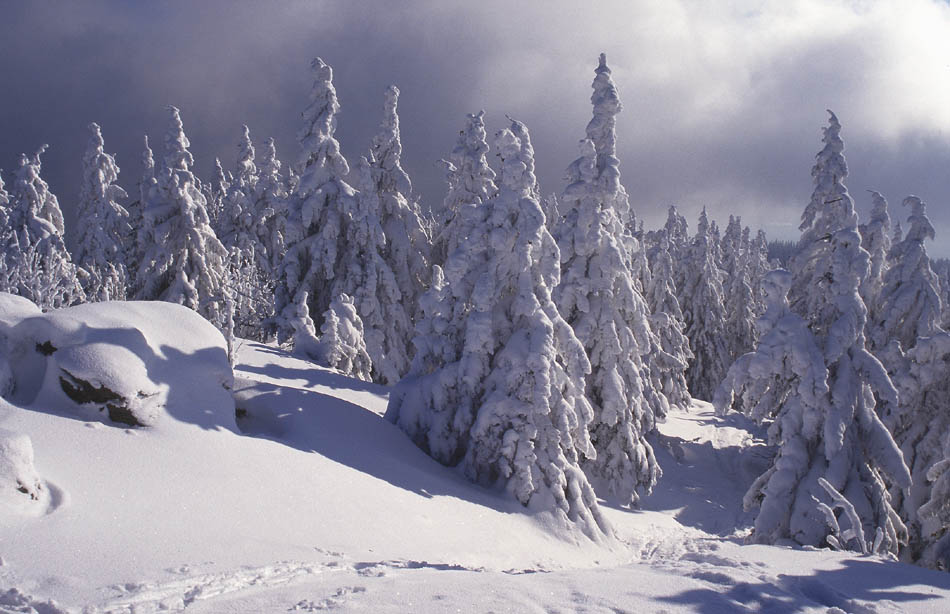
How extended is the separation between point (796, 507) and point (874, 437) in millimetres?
2310

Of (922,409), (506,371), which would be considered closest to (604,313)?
(506,371)

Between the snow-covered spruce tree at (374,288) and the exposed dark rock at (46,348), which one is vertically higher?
the snow-covered spruce tree at (374,288)

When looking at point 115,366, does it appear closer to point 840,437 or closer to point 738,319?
point 840,437

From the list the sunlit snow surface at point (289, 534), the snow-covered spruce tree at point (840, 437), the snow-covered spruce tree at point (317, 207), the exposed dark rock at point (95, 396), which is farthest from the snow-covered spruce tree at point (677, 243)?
the exposed dark rock at point (95, 396)

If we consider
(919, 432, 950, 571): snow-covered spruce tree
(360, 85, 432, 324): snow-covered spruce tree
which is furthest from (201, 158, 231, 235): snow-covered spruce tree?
(919, 432, 950, 571): snow-covered spruce tree

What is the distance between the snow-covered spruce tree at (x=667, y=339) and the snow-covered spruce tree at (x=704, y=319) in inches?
124

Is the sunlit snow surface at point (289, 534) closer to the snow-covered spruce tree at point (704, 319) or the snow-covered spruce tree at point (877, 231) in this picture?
the snow-covered spruce tree at point (877, 231)

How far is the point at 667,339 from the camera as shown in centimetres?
3197

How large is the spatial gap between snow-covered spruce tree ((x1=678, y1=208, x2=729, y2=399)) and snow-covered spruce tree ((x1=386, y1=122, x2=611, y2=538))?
28.0m

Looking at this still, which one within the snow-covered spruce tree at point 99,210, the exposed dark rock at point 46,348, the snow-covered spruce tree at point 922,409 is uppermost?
the snow-covered spruce tree at point 99,210

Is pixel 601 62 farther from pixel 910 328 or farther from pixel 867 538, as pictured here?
pixel 867 538

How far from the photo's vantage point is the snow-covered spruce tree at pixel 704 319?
38906 mm

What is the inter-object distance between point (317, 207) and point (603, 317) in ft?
40.7

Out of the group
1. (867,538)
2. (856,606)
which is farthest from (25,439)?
(867,538)
